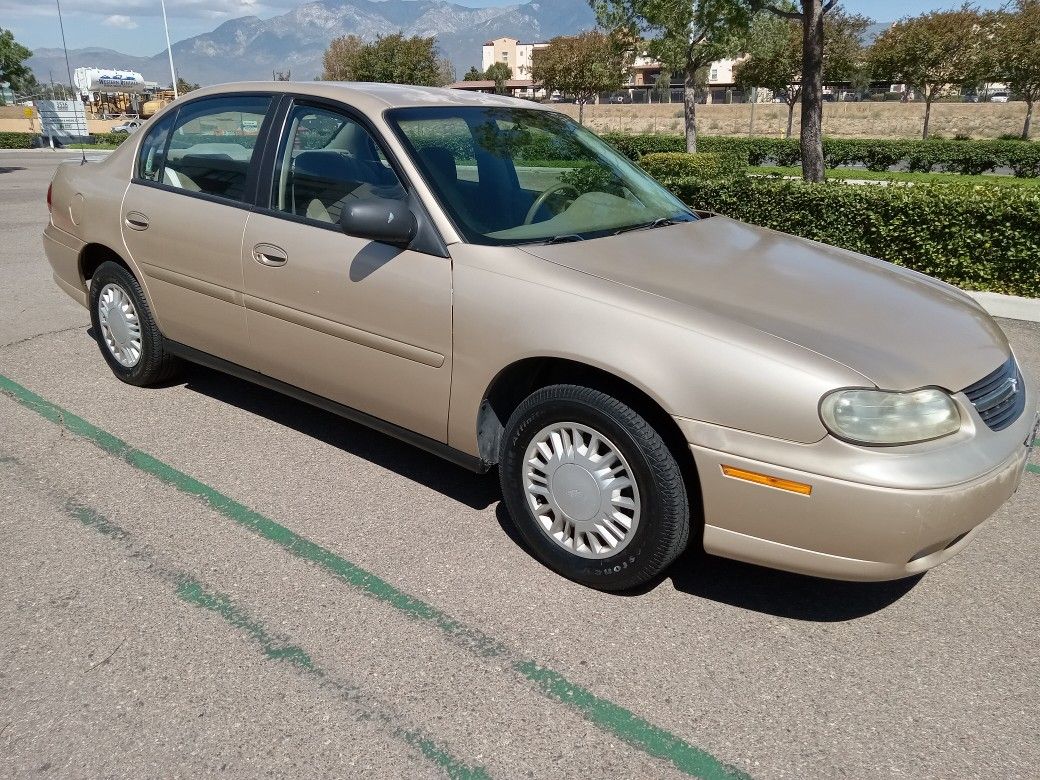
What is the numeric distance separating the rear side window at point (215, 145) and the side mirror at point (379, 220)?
3.48ft

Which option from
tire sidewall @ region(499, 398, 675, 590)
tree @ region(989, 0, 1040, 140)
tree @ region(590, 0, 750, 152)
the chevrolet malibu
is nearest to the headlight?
the chevrolet malibu

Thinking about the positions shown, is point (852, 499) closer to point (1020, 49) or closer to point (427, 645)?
point (427, 645)

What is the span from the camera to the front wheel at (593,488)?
2.82m

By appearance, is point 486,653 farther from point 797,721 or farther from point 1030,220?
point 1030,220

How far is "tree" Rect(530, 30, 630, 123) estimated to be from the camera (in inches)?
1800

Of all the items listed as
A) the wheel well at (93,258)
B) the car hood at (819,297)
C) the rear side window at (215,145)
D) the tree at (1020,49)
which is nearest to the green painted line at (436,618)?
the wheel well at (93,258)

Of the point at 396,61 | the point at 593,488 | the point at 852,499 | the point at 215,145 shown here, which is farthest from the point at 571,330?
the point at 396,61

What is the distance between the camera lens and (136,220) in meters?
4.50

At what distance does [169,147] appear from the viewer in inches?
178

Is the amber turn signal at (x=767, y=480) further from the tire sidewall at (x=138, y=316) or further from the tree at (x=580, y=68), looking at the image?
the tree at (x=580, y=68)

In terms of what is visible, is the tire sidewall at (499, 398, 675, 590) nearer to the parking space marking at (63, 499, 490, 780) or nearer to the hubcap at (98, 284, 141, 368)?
the parking space marking at (63, 499, 490, 780)

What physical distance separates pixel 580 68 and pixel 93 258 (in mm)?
49470

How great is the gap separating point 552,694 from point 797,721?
717mm

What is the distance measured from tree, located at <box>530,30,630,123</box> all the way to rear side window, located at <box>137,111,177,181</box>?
42.3 metres
